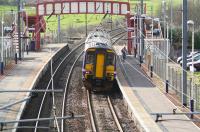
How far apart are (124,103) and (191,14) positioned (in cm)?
4261

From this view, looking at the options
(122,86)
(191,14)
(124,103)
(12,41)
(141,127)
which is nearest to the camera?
(141,127)

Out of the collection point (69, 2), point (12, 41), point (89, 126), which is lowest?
point (89, 126)

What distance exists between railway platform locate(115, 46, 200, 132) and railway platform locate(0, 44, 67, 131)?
566cm

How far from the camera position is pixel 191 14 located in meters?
73.9

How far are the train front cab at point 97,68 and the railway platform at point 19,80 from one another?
368 cm

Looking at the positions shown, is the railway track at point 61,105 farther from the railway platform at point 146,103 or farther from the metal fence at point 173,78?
the metal fence at point 173,78

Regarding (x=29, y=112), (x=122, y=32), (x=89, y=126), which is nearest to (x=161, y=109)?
(x=89, y=126)

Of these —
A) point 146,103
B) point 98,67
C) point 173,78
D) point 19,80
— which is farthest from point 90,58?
point 146,103

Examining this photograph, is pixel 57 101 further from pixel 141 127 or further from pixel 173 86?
pixel 141 127

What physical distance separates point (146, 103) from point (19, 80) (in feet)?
39.3

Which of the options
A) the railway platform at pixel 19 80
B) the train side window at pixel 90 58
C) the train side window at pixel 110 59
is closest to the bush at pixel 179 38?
the railway platform at pixel 19 80

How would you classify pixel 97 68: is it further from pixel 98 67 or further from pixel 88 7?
pixel 88 7

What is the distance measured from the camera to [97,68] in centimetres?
3641

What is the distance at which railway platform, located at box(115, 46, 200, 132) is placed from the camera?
24.9m
